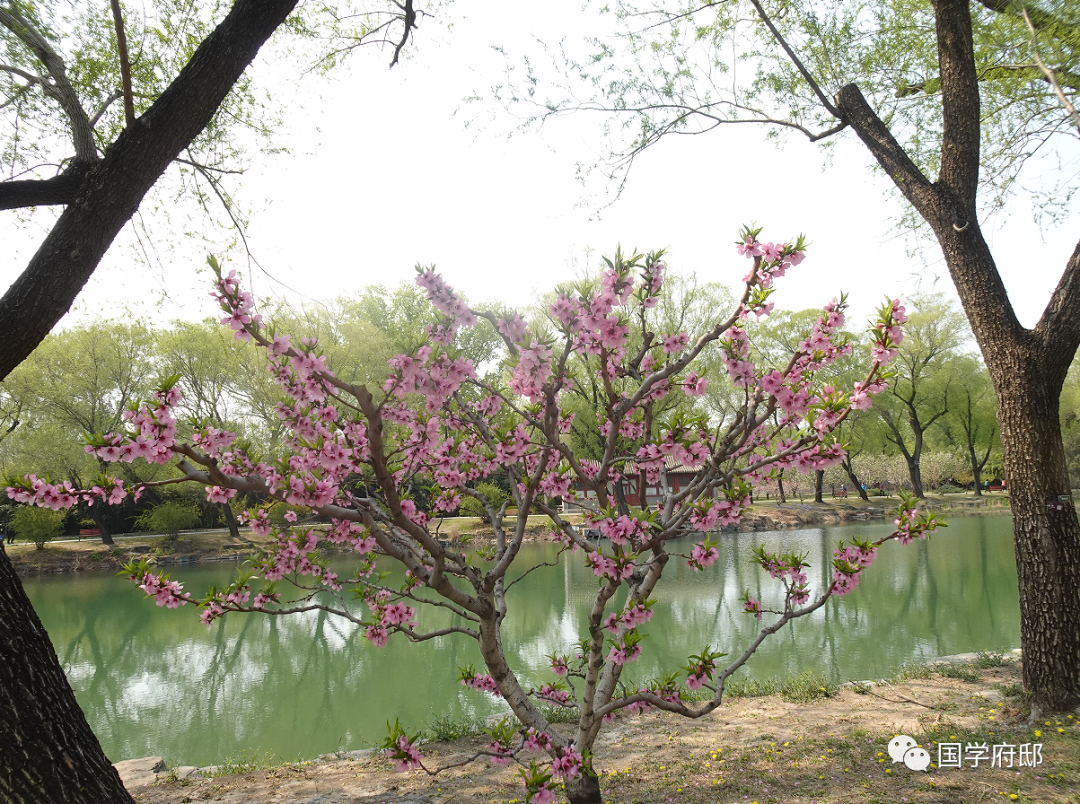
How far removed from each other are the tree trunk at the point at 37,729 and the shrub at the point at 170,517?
18.9 m

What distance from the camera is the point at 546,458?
2.76 metres

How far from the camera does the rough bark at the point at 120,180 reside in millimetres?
2496

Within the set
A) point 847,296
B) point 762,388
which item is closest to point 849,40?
point 847,296

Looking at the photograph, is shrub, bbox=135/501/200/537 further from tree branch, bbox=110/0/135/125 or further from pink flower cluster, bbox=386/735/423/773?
Result: pink flower cluster, bbox=386/735/423/773

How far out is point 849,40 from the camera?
561 cm

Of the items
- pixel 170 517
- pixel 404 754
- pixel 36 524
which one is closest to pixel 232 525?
pixel 170 517

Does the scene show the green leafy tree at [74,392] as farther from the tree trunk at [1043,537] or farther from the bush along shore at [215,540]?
the tree trunk at [1043,537]

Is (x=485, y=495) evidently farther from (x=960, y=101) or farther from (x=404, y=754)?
(x=960, y=101)

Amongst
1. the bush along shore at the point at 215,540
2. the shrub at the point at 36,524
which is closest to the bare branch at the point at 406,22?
the bush along shore at the point at 215,540

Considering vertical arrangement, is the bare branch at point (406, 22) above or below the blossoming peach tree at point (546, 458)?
above

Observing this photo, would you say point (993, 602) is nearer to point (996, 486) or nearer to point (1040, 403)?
point (1040, 403)

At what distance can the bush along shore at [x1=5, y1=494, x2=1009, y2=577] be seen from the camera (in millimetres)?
16953

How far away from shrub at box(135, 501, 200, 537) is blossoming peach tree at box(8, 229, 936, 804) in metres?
17.8

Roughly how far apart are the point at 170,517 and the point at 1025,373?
20581 mm
